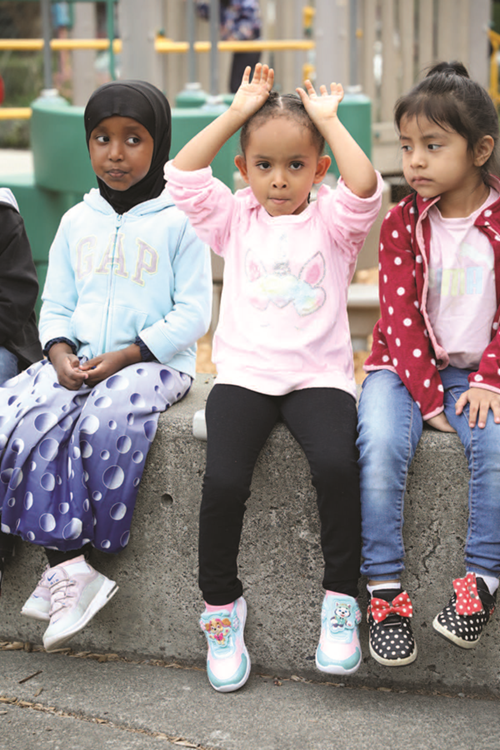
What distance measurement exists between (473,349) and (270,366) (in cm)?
51

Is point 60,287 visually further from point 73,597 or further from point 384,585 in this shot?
point 384,585

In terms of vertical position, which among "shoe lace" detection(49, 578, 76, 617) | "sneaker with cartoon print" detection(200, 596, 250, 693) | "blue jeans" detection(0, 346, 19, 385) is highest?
"blue jeans" detection(0, 346, 19, 385)

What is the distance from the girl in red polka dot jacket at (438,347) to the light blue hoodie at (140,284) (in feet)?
1.69

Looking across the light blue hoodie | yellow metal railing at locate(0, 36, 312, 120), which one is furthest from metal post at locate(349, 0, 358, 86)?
the light blue hoodie

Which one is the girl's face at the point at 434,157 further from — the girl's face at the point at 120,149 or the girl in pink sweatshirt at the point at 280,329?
the girl's face at the point at 120,149

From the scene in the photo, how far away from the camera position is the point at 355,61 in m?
5.25

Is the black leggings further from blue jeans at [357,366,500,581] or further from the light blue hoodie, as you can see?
the light blue hoodie

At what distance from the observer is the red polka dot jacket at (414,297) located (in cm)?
227

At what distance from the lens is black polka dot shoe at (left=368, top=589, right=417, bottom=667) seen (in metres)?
2.10

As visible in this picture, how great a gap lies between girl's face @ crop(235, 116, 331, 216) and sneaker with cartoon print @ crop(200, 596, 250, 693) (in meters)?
1.02

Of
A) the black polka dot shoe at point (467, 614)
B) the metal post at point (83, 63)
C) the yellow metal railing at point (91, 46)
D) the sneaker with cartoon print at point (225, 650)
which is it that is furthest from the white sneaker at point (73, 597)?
the metal post at point (83, 63)

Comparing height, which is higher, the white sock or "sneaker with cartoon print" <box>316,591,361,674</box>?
the white sock

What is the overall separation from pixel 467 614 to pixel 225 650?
598 mm

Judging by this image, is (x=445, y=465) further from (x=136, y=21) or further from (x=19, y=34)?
(x=19, y=34)
